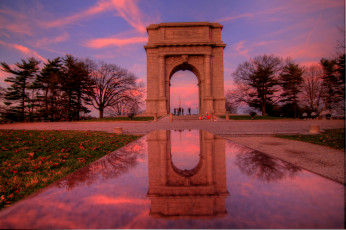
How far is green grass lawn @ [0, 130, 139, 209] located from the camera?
3646mm

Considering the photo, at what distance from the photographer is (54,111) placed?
111 ft

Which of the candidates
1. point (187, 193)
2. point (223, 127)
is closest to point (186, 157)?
point (187, 193)

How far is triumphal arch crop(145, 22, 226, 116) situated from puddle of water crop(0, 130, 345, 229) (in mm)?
28545

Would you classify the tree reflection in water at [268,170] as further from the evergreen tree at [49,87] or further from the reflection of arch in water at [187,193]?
the evergreen tree at [49,87]

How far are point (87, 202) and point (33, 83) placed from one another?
44.8m

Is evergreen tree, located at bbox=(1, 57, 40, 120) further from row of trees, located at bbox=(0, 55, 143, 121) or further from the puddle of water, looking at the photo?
the puddle of water

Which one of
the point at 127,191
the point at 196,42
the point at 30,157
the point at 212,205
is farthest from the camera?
the point at 196,42

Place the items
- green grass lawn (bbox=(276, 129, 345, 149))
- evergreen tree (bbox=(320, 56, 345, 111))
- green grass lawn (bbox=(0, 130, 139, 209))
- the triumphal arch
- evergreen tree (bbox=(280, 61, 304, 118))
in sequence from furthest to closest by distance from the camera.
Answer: evergreen tree (bbox=(280, 61, 304, 118)) → evergreen tree (bbox=(320, 56, 345, 111)) → the triumphal arch → green grass lawn (bbox=(276, 129, 345, 149)) → green grass lawn (bbox=(0, 130, 139, 209))

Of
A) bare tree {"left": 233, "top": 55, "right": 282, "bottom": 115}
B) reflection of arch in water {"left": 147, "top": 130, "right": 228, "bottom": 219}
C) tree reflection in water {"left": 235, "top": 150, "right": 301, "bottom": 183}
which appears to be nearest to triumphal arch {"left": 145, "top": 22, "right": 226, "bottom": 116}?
bare tree {"left": 233, "top": 55, "right": 282, "bottom": 115}

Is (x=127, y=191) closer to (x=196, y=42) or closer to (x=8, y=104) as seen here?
(x=196, y=42)

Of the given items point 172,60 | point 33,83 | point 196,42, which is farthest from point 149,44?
point 33,83

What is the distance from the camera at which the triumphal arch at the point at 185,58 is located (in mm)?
30734

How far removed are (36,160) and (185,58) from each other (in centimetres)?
2890

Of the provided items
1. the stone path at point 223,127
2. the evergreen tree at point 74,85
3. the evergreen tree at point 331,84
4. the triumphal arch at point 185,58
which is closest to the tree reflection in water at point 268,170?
the stone path at point 223,127
